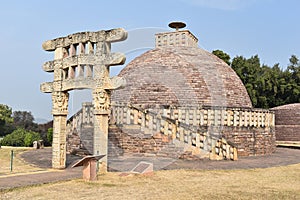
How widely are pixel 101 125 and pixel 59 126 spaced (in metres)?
1.70

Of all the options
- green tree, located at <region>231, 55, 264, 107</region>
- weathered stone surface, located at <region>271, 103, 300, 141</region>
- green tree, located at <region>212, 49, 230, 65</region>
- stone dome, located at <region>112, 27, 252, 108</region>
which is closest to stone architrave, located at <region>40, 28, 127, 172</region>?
stone dome, located at <region>112, 27, 252, 108</region>

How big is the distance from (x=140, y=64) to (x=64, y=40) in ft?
28.2

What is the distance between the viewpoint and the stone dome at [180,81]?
16.3 m

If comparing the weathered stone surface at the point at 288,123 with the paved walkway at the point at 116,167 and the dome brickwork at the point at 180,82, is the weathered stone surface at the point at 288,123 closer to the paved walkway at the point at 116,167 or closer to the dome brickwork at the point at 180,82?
the dome brickwork at the point at 180,82

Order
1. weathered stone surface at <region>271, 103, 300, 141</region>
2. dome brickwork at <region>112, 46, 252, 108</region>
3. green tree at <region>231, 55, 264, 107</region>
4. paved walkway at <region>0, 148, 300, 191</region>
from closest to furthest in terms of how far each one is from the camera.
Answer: paved walkway at <region>0, 148, 300, 191</region> < dome brickwork at <region>112, 46, 252, 108</region> < weathered stone surface at <region>271, 103, 300, 141</region> < green tree at <region>231, 55, 264, 107</region>

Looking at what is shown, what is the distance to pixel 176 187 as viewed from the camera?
7254 millimetres

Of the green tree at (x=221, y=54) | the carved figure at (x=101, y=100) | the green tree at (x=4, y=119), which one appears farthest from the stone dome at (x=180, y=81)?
the green tree at (x=4, y=119)

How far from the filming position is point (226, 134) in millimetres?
14133

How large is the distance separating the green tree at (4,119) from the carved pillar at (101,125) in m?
28.2

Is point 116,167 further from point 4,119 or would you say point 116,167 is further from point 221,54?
point 4,119

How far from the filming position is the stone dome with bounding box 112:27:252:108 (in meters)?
16.3

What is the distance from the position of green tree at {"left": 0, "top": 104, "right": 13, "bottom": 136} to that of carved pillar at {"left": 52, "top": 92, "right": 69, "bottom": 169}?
26707mm

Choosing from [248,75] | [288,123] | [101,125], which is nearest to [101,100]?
[101,125]

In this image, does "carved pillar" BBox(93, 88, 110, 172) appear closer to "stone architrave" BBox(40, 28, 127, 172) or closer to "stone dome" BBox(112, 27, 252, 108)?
"stone architrave" BBox(40, 28, 127, 172)
